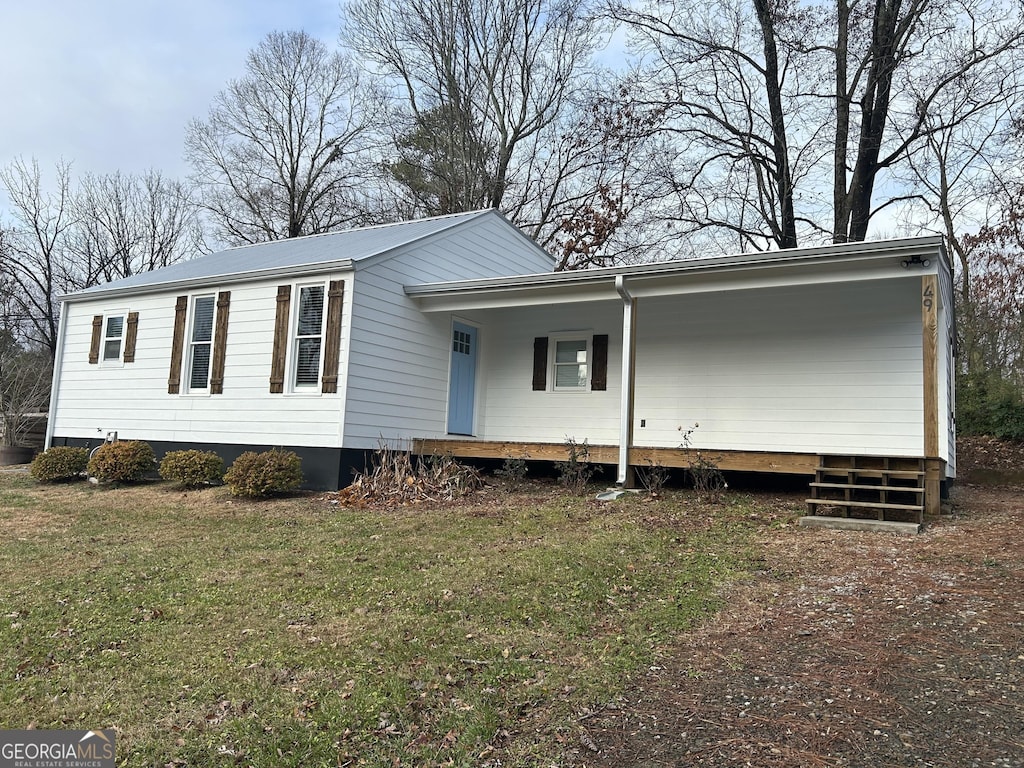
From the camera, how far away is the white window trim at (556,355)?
11.9 meters

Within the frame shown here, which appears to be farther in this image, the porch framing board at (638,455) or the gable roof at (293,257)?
the gable roof at (293,257)

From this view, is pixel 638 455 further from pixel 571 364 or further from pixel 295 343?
pixel 295 343

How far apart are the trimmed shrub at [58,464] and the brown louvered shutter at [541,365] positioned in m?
7.73

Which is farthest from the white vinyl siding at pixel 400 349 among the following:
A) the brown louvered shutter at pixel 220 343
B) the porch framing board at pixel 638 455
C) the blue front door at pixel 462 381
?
the brown louvered shutter at pixel 220 343

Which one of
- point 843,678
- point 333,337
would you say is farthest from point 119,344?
point 843,678

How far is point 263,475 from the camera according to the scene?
992 cm

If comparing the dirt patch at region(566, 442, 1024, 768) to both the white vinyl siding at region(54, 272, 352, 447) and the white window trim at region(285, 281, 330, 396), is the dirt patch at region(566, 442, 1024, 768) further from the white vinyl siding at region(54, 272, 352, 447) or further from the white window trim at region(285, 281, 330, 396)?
the white window trim at region(285, 281, 330, 396)

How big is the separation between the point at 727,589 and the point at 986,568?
207 cm

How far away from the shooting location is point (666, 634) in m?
4.48

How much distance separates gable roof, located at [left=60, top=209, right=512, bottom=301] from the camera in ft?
38.1

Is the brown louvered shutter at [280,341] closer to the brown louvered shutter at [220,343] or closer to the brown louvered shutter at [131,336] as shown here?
the brown louvered shutter at [220,343]

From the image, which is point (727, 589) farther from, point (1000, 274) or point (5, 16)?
point (1000, 274)

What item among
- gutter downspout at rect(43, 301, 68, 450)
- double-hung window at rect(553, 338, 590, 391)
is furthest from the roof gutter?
double-hung window at rect(553, 338, 590, 391)

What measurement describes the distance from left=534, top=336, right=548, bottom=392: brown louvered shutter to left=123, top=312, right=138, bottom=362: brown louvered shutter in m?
7.25
